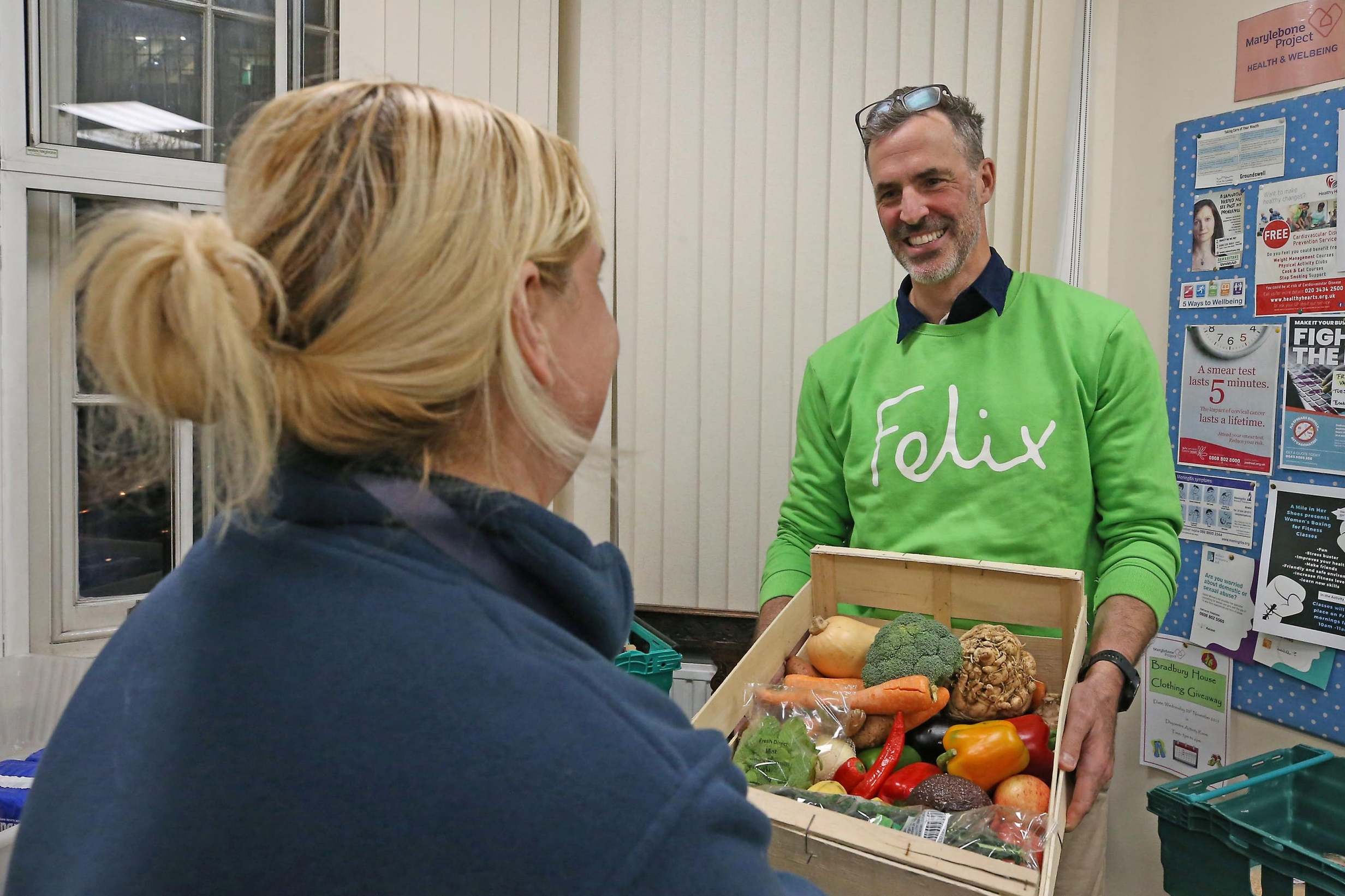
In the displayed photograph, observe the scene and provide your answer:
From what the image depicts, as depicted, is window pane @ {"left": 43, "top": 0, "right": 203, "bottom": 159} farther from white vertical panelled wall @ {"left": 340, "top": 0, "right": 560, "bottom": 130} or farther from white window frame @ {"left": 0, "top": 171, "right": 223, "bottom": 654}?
white vertical panelled wall @ {"left": 340, "top": 0, "right": 560, "bottom": 130}

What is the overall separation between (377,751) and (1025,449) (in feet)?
4.45

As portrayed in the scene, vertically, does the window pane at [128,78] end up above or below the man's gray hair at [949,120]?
above

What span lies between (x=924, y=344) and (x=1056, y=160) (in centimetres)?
90

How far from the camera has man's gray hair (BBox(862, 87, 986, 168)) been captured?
171 centimetres

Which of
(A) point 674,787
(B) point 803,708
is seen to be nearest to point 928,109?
(B) point 803,708

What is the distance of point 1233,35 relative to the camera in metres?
2.18

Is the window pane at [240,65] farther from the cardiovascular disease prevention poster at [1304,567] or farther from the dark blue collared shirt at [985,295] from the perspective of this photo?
the cardiovascular disease prevention poster at [1304,567]

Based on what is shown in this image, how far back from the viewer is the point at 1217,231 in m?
2.23

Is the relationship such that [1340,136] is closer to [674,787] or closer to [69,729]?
[674,787]

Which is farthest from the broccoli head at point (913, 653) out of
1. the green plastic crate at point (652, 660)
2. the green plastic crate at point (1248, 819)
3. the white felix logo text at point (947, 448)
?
the green plastic crate at point (1248, 819)

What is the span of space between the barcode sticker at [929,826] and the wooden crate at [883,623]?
32 mm

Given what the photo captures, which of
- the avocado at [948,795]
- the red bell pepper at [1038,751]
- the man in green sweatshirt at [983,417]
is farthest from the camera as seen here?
the man in green sweatshirt at [983,417]

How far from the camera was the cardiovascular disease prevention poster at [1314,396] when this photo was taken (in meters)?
1.99

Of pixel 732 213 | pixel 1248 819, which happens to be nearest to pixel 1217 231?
pixel 732 213
